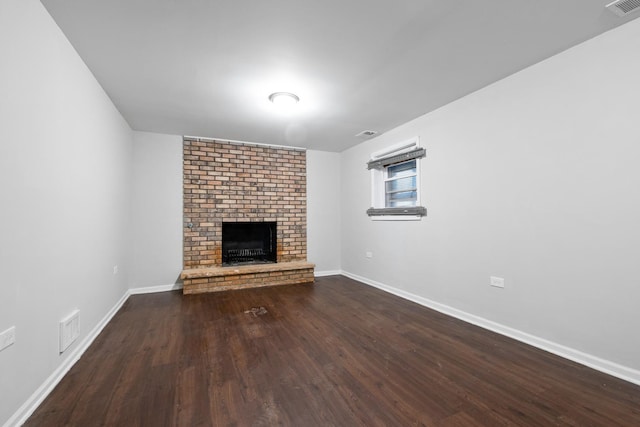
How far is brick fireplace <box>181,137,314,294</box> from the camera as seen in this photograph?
4.45 m

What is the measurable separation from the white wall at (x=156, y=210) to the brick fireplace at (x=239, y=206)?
0.49 ft

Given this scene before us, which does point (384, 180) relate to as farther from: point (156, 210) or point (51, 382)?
point (51, 382)

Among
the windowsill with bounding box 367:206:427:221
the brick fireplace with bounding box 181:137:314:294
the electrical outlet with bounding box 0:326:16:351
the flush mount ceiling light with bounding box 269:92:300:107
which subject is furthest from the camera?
the brick fireplace with bounding box 181:137:314:294

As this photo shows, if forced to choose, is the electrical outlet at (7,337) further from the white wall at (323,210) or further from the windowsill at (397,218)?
the white wall at (323,210)

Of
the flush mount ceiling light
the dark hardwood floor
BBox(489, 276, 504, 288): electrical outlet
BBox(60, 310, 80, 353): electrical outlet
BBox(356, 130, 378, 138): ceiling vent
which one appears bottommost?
the dark hardwood floor

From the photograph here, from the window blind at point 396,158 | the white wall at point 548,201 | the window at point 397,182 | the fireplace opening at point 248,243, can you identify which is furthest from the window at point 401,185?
the fireplace opening at point 248,243

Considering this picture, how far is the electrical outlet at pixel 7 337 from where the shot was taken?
132cm

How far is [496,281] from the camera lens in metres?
2.68

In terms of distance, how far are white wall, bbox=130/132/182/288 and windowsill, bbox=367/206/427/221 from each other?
3.24 meters

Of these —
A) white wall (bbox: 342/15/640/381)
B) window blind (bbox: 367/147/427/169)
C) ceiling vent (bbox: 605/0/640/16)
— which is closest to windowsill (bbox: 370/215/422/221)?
white wall (bbox: 342/15/640/381)

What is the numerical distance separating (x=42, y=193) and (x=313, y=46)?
83.9 inches

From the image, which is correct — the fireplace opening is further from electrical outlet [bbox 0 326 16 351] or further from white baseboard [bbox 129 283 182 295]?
electrical outlet [bbox 0 326 16 351]

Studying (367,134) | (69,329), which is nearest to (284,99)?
(367,134)

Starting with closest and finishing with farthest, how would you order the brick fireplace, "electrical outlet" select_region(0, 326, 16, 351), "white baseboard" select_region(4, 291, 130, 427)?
"electrical outlet" select_region(0, 326, 16, 351) → "white baseboard" select_region(4, 291, 130, 427) → the brick fireplace
